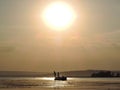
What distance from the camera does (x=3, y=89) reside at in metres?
70.2
